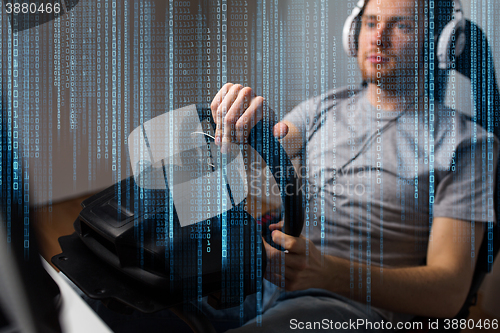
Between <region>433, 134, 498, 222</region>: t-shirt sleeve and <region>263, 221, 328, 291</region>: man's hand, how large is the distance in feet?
0.79

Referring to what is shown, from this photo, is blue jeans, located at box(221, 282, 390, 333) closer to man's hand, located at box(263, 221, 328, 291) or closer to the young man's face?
man's hand, located at box(263, 221, 328, 291)

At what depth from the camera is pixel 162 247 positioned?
39 centimetres

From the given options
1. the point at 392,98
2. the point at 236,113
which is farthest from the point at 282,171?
the point at 392,98

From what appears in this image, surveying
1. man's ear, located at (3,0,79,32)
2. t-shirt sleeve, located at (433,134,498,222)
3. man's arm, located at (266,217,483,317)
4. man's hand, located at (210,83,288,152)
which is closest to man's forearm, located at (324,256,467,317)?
man's arm, located at (266,217,483,317)

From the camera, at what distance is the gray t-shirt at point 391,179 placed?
0.56 meters

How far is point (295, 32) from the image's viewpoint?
676 millimetres

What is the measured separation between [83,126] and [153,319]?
0.35 m

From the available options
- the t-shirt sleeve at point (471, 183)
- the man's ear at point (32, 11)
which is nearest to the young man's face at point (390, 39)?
the t-shirt sleeve at point (471, 183)

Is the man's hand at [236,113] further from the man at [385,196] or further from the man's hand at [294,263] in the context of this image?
the man's hand at [294,263]

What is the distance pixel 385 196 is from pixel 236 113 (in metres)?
0.35

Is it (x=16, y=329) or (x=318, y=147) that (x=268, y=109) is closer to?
(x=318, y=147)

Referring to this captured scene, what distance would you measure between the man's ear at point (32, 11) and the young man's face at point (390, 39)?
613 millimetres

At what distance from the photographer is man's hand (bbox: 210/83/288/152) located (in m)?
0.50

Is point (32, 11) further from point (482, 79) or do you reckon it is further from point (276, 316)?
point (482, 79)
